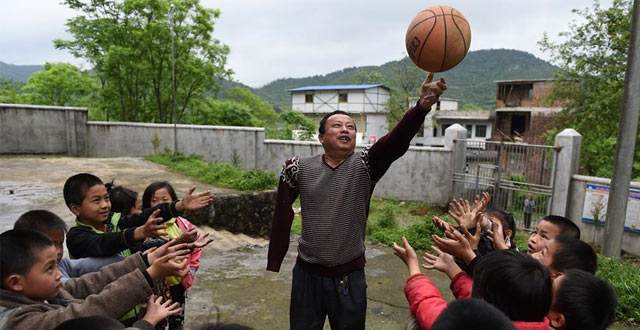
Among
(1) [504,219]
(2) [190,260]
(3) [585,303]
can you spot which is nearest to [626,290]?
(1) [504,219]

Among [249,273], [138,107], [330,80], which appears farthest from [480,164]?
[330,80]

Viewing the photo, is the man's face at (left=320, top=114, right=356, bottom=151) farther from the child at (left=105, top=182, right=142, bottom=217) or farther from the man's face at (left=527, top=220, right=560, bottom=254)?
the child at (left=105, top=182, right=142, bottom=217)

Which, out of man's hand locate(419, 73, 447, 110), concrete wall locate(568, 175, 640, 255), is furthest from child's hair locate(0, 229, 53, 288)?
concrete wall locate(568, 175, 640, 255)

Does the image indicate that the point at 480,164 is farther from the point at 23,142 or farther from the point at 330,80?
the point at 330,80

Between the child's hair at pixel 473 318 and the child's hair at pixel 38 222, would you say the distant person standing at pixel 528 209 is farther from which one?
the child's hair at pixel 38 222

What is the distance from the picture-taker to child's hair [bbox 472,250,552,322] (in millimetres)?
1546

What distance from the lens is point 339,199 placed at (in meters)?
2.36

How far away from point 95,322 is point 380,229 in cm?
689

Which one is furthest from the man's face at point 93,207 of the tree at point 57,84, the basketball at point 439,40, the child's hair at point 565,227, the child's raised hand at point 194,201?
the tree at point 57,84

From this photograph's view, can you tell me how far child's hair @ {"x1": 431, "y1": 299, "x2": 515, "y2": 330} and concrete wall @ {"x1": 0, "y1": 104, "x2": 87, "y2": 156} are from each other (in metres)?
15.3

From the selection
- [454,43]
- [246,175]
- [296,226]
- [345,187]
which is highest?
[454,43]

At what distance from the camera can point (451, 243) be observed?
79.6 inches

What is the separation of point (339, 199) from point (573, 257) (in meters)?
1.26

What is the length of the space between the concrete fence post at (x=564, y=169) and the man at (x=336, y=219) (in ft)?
27.2
